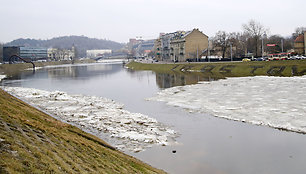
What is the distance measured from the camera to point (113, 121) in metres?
26.2

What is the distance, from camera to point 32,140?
43.3 feet

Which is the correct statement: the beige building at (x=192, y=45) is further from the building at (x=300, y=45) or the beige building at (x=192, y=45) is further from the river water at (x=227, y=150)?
the river water at (x=227, y=150)

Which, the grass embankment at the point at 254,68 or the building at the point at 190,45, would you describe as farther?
the building at the point at 190,45

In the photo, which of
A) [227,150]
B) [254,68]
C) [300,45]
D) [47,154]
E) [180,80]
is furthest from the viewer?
[300,45]

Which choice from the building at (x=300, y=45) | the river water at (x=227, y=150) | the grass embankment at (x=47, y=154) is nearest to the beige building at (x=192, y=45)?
the building at (x=300, y=45)

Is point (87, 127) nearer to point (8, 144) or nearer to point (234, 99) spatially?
point (8, 144)

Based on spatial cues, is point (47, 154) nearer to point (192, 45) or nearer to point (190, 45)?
point (190, 45)

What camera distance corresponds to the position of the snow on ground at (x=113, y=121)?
68.8 ft

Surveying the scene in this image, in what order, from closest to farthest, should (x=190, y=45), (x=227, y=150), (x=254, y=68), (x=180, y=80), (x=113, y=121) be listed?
(x=227, y=150) → (x=113, y=121) → (x=180, y=80) → (x=254, y=68) → (x=190, y=45)

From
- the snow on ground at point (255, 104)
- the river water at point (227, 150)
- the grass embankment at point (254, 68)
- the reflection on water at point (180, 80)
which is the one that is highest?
the grass embankment at point (254, 68)

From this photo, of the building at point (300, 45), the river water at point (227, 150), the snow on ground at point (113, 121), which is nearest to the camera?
the river water at point (227, 150)

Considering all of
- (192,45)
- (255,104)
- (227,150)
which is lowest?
(227,150)

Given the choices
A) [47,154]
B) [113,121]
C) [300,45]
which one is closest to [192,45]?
[300,45]

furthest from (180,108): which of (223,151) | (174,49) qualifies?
(174,49)
